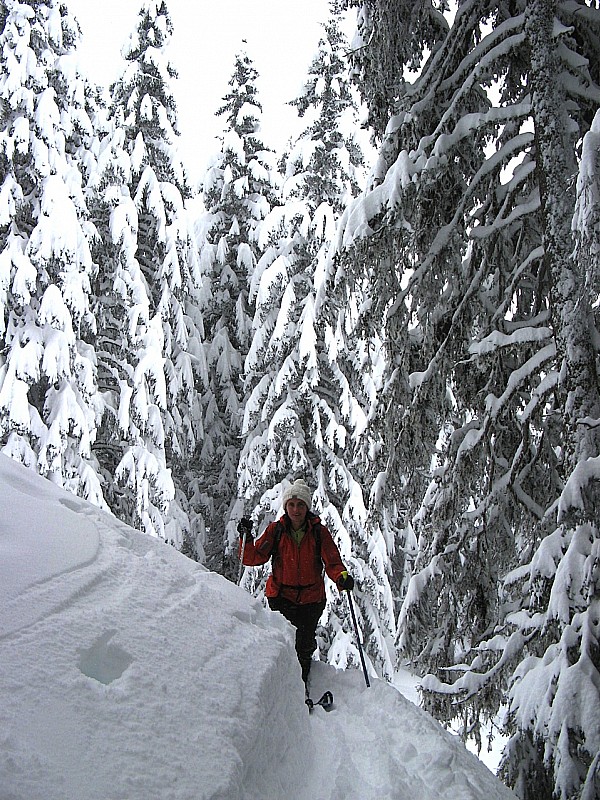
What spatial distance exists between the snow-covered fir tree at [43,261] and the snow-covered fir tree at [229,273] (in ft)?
17.6

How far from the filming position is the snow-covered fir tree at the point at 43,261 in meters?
11.2

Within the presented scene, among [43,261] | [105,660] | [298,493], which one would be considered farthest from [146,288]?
[105,660]

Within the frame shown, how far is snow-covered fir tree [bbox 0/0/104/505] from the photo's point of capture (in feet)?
36.8

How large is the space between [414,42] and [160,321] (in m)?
10.1

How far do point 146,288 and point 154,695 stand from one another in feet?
43.0

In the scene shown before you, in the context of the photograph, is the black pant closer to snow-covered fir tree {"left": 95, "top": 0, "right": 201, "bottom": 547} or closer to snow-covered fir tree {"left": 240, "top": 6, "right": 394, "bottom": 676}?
snow-covered fir tree {"left": 240, "top": 6, "right": 394, "bottom": 676}

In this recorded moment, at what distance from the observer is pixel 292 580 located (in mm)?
5875

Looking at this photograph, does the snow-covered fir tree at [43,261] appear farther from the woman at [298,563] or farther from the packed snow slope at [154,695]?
the packed snow slope at [154,695]

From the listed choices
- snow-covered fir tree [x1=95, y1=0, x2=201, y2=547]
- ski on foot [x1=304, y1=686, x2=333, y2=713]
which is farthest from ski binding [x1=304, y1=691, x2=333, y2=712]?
snow-covered fir tree [x1=95, y1=0, x2=201, y2=547]

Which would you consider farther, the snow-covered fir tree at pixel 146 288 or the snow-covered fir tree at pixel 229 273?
the snow-covered fir tree at pixel 229 273

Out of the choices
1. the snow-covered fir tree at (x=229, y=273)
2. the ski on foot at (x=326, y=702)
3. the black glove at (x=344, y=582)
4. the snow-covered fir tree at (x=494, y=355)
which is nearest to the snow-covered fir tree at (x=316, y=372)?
the snow-covered fir tree at (x=229, y=273)

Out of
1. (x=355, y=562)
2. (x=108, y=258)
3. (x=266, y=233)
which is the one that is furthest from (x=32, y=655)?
(x=108, y=258)

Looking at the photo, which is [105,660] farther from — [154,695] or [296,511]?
[296,511]

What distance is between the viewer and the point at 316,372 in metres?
12.7
